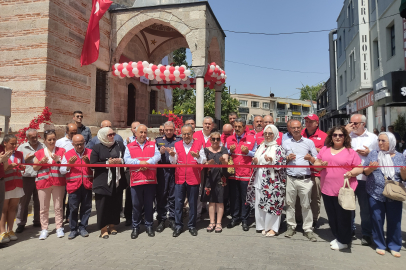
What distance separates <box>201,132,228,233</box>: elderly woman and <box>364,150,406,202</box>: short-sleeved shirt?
213cm

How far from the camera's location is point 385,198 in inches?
147

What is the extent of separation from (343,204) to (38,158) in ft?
15.1

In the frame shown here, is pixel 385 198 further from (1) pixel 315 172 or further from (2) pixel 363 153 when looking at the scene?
(1) pixel 315 172

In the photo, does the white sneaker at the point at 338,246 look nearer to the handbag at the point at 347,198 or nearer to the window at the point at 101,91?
the handbag at the point at 347,198

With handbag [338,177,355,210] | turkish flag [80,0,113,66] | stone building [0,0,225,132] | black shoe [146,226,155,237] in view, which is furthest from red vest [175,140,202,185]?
turkish flag [80,0,113,66]

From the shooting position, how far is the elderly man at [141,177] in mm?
4469

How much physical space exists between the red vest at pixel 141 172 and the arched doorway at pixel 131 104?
9.24 meters

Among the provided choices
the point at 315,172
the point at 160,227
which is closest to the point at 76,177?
the point at 160,227

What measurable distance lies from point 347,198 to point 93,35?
9.59 metres

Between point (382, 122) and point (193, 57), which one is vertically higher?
point (193, 57)

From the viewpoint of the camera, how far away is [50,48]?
841cm

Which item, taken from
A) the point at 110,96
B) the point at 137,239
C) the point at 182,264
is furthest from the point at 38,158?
the point at 110,96

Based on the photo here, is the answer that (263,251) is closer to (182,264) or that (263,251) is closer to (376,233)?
(182,264)

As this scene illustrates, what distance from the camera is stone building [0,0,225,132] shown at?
835cm
